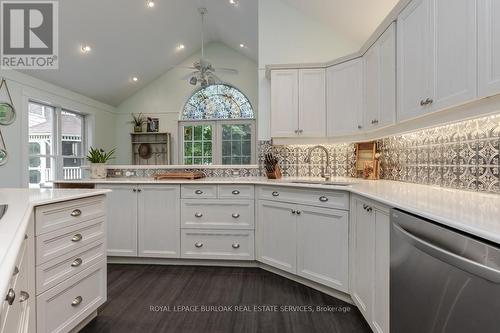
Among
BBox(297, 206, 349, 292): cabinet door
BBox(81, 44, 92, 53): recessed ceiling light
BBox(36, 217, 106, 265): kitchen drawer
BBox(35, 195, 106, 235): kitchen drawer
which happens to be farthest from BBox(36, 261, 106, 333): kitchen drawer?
BBox(81, 44, 92, 53): recessed ceiling light

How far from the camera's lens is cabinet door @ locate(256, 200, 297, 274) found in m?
2.51

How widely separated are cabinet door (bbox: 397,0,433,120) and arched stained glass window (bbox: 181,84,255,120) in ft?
18.3

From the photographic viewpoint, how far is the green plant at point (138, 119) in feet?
23.7

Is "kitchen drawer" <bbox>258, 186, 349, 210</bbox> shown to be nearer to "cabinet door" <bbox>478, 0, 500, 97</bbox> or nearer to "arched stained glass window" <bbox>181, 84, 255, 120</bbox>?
"cabinet door" <bbox>478, 0, 500, 97</bbox>

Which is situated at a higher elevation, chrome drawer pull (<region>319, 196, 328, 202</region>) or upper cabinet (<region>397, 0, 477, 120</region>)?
upper cabinet (<region>397, 0, 477, 120</region>)

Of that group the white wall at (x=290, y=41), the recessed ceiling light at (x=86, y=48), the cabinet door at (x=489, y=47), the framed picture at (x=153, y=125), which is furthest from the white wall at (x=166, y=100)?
the cabinet door at (x=489, y=47)

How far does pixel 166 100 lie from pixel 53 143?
2.94 meters

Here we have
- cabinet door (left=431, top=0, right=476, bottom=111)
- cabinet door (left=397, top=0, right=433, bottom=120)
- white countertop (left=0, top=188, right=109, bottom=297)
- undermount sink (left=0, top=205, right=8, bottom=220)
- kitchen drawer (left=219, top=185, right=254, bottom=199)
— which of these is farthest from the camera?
kitchen drawer (left=219, top=185, right=254, bottom=199)

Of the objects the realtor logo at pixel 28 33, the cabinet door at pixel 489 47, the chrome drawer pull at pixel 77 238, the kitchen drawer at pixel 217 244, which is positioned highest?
the realtor logo at pixel 28 33

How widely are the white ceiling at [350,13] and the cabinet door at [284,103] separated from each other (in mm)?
826

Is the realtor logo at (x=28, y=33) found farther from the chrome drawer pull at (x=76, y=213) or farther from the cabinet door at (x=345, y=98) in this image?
the cabinet door at (x=345, y=98)

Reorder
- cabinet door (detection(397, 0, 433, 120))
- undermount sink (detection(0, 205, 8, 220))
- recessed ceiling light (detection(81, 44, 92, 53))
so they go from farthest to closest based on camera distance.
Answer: recessed ceiling light (detection(81, 44, 92, 53)) → cabinet door (detection(397, 0, 433, 120)) → undermount sink (detection(0, 205, 8, 220))

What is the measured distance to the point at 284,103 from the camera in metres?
3.07

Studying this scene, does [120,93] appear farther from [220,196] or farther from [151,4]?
[220,196]
